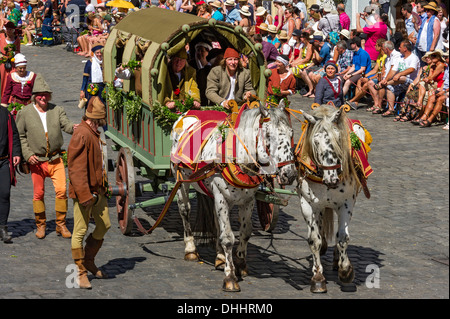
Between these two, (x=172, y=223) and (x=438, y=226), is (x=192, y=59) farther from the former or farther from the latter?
(x=438, y=226)

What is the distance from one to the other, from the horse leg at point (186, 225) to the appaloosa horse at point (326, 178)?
174 centimetres

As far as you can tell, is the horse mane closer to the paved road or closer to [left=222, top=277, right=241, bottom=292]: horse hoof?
the paved road

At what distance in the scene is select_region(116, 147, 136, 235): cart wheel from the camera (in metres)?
11.3

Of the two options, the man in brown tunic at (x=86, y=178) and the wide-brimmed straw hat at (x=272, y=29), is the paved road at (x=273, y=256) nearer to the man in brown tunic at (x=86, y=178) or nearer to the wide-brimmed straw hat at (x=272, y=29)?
the man in brown tunic at (x=86, y=178)

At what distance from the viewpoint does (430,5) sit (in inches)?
760

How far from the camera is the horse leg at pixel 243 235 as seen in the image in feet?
32.1

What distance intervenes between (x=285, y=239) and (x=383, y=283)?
218 centimetres

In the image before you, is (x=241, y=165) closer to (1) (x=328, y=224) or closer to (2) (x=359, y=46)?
(1) (x=328, y=224)

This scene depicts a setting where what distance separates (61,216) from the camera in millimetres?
11438

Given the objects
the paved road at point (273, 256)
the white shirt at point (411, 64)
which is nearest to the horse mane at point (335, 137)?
the paved road at point (273, 256)

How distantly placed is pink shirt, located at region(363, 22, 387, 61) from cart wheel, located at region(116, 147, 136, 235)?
9.80 metres

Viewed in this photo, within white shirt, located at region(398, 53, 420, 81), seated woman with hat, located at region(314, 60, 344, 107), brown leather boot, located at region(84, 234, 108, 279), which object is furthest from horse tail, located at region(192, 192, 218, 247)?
white shirt, located at region(398, 53, 420, 81)

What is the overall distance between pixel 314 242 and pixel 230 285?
990 millimetres

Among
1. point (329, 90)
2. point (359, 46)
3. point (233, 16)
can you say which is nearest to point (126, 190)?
point (329, 90)
